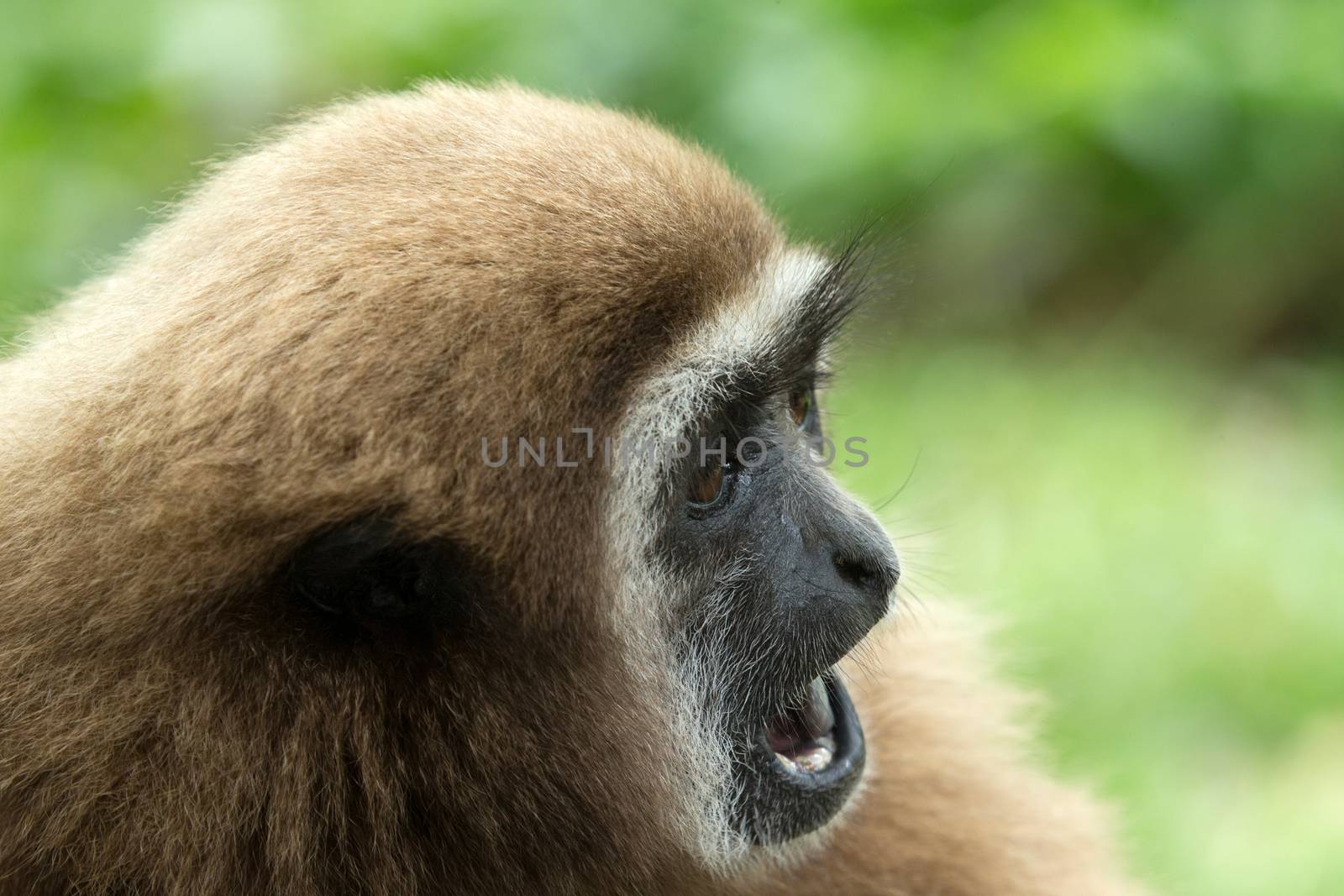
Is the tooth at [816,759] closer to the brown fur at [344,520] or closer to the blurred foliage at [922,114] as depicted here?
the brown fur at [344,520]

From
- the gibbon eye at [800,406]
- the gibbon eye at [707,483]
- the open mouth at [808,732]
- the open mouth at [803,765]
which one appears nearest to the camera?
the gibbon eye at [707,483]

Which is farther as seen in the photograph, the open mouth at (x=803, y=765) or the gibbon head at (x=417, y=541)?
the open mouth at (x=803, y=765)

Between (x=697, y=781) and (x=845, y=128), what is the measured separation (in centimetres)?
589

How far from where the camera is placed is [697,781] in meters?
2.84

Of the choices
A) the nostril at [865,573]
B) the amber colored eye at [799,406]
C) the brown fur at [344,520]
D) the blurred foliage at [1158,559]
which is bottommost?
the brown fur at [344,520]

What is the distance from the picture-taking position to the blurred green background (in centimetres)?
700

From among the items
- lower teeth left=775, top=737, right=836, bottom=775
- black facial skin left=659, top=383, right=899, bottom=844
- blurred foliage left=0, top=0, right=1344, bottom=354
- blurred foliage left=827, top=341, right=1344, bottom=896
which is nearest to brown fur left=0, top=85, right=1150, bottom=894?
black facial skin left=659, top=383, right=899, bottom=844

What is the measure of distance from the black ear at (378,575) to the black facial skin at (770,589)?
1.52 ft

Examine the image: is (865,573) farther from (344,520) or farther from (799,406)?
(344,520)

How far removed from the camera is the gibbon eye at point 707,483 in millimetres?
2797

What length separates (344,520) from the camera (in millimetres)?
2412

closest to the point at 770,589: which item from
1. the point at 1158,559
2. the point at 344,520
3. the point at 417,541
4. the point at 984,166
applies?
the point at 417,541

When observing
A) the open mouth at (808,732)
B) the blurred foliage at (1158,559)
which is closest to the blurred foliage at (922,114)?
the blurred foliage at (1158,559)

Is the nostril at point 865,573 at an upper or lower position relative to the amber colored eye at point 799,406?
lower
